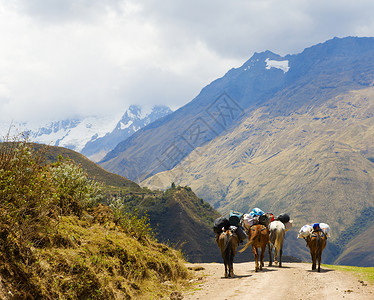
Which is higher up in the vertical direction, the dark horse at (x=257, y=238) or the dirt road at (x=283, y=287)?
the dark horse at (x=257, y=238)

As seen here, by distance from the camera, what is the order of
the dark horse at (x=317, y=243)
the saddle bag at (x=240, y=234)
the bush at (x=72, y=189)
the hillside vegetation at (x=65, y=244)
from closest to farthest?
1. the hillside vegetation at (x=65, y=244)
2. the bush at (x=72, y=189)
3. the saddle bag at (x=240, y=234)
4. the dark horse at (x=317, y=243)

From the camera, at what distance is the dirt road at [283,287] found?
12516 mm

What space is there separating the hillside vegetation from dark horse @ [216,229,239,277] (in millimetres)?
2516

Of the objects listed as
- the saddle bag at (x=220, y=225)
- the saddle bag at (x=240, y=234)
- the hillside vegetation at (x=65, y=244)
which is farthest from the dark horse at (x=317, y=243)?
the hillside vegetation at (x=65, y=244)

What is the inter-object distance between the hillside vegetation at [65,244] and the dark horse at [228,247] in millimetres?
2516

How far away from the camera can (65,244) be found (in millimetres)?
11219

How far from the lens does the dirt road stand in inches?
493

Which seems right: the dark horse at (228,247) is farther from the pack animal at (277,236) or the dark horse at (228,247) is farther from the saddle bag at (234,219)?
the pack animal at (277,236)

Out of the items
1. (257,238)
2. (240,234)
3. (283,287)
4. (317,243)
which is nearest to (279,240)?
(317,243)

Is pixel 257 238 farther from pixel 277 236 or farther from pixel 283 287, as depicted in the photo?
pixel 283 287

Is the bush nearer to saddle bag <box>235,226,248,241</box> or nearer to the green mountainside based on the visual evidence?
saddle bag <box>235,226,248,241</box>

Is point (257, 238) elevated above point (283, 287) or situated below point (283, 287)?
above

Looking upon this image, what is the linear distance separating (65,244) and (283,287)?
8.53 m

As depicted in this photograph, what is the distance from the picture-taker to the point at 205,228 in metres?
185
